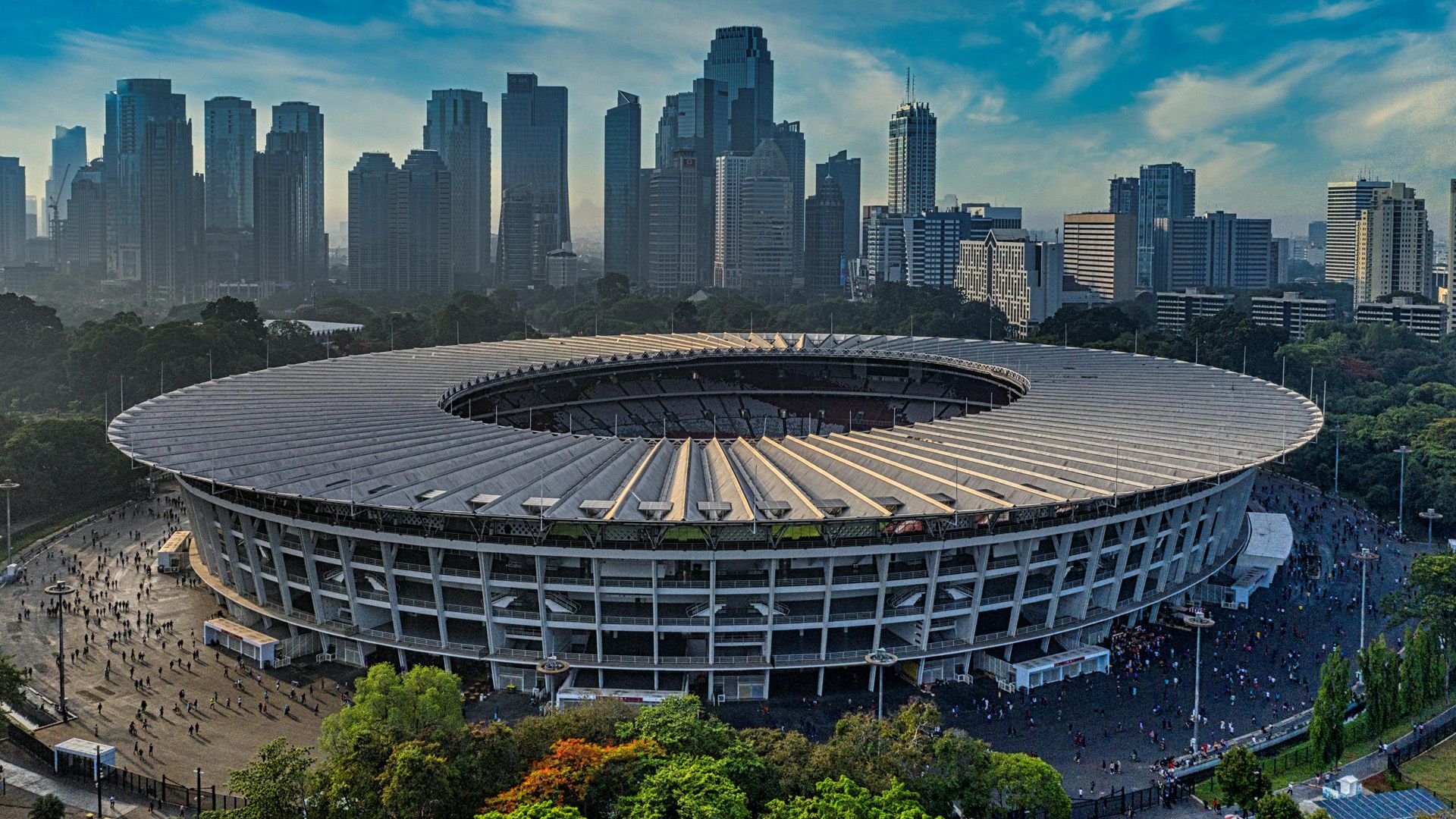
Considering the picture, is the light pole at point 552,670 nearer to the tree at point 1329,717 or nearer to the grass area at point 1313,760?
the grass area at point 1313,760

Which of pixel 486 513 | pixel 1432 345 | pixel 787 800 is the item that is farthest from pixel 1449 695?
pixel 1432 345

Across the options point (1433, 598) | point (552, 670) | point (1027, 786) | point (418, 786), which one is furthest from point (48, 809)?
point (1433, 598)

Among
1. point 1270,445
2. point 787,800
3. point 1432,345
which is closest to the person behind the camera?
point 787,800

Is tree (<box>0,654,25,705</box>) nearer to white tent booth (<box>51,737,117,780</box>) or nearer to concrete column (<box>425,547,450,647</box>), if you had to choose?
white tent booth (<box>51,737,117,780</box>)

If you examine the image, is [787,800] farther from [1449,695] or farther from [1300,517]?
[1300,517]

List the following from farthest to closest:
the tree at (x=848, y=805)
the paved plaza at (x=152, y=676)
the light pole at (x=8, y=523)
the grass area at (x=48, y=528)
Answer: the grass area at (x=48, y=528) < the light pole at (x=8, y=523) < the paved plaza at (x=152, y=676) < the tree at (x=848, y=805)

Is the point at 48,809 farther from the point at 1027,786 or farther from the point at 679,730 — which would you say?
the point at 1027,786

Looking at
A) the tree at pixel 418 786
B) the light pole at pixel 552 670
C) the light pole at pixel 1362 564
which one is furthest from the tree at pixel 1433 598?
the tree at pixel 418 786
